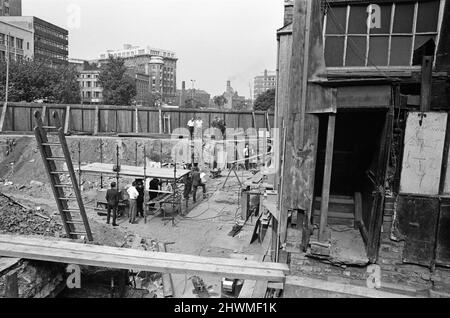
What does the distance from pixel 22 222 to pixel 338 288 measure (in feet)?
29.3

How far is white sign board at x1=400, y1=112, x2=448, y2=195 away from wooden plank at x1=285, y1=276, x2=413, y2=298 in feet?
5.33

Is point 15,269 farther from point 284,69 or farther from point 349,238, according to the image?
point 284,69

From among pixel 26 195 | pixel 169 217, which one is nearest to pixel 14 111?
pixel 26 195

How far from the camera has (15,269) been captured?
5773 mm

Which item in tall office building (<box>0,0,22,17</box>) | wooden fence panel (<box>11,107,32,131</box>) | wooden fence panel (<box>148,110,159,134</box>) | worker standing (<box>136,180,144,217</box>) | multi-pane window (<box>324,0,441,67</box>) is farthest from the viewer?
tall office building (<box>0,0,22,17</box>)

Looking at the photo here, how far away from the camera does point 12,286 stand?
219 inches

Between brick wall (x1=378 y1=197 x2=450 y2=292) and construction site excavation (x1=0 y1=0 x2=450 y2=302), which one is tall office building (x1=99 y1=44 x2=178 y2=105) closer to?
construction site excavation (x1=0 y1=0 x2=450 y2=302)

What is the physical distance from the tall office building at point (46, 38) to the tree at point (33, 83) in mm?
32921

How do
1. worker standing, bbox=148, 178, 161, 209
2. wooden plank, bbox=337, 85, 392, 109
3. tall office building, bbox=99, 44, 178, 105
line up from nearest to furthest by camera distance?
wooden plank, bbox=337, 85, 392, 109, worker standing, bbox=148, 178, 161, 209, tall office building, bbox=99, 44, 178, 105

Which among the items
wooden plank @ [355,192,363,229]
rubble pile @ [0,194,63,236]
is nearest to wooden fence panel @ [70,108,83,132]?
rubble pile @ [0,194,63,236]

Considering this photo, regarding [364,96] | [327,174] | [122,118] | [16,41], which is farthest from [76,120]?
[16,41]

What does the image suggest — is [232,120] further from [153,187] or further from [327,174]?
[327,174]

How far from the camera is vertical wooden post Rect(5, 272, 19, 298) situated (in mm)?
5551
